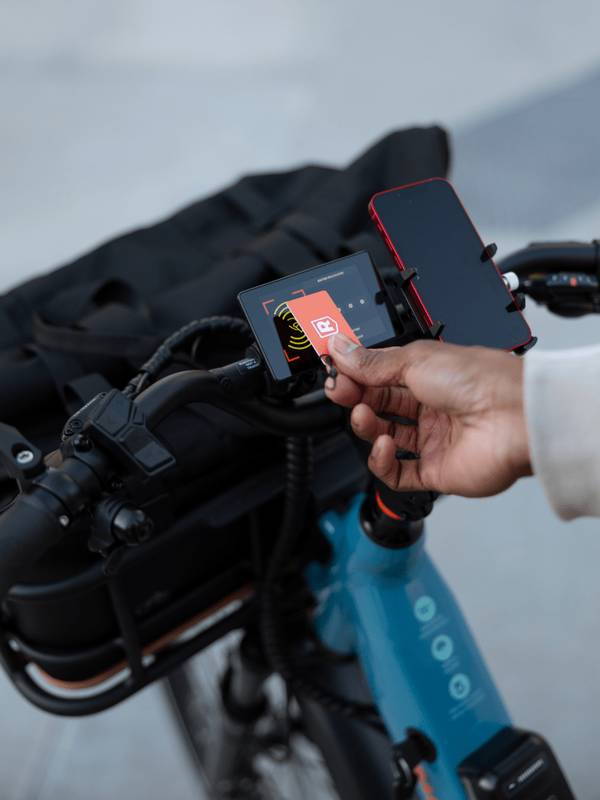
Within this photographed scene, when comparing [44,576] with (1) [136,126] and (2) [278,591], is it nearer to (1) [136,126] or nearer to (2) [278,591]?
(2) [278,591]

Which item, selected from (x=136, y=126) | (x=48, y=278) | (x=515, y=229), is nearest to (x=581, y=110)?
(x=515, y=229)

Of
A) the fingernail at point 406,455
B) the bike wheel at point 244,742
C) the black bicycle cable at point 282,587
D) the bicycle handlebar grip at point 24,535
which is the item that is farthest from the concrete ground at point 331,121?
the bicycle handlebar grip at point 24,535

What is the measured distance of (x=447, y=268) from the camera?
2.14ft

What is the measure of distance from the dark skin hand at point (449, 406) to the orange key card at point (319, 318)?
0.6 inches

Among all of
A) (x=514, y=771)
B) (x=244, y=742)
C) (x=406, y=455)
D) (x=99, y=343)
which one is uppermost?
(x=99, y=343)

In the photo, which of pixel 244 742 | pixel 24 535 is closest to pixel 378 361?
pixel 24 535

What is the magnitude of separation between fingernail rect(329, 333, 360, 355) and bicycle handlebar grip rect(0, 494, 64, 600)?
213mm

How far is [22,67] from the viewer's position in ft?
10.1

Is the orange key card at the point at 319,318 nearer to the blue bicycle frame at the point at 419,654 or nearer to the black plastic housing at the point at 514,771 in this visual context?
the blue bicycle frame at the point at 419,654

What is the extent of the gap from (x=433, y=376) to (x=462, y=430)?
6 centimetres

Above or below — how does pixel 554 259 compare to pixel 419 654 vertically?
above

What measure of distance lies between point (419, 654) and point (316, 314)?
0.34 metres

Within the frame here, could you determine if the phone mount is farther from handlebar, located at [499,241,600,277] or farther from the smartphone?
handlebar, located at [499,241,600,277]

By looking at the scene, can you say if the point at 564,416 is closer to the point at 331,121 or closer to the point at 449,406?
the point at 449,406
